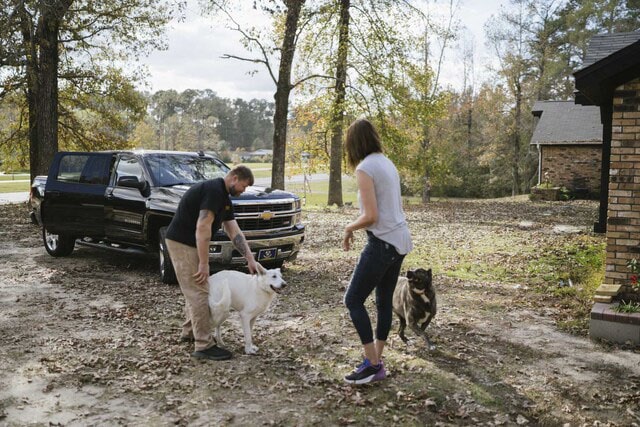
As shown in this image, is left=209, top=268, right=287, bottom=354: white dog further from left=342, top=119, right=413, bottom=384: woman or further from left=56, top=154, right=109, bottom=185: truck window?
left=56, top=154, right=109, bottom=185: truck window

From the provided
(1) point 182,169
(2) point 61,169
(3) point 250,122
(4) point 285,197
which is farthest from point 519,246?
(3) point 250,122

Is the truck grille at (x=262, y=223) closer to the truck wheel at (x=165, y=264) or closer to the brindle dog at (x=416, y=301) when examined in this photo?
the truck wheel at (x=165, y=264)

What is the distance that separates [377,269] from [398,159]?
1826 cm

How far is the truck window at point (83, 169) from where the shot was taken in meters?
10.0

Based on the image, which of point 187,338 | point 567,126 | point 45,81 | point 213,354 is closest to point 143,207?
point 187,338

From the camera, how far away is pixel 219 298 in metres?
5.42

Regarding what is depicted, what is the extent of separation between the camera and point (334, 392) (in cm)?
471

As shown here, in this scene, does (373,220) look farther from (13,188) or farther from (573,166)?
(13,188)

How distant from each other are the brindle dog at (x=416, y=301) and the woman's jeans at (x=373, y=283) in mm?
719

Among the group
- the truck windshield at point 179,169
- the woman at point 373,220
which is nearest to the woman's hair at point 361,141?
the woman at point 373,220

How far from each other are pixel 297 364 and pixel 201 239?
156 cm

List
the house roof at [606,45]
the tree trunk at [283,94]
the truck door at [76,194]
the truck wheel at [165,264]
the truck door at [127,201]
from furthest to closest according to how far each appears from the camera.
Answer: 1. the tree trunk at [283,94]
2. the truck door at [76,194]
3. the truck door at [127,201]
4. the truck wheel at [165,264]
5. the house roof at [606,45]

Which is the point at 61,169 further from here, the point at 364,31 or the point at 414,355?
the point at 364,31

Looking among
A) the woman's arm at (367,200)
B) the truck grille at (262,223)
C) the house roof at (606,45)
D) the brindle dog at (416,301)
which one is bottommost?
the brindle dog at (416,301)
